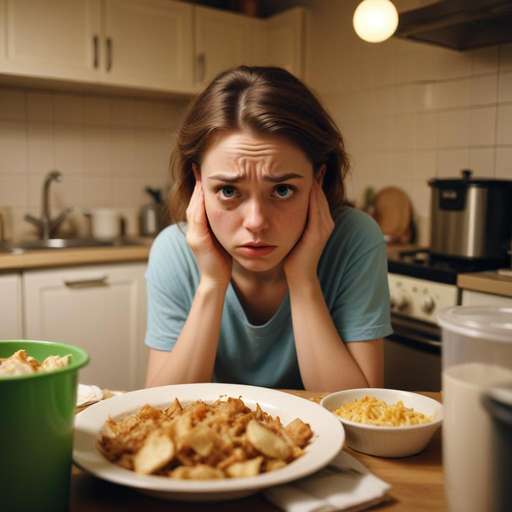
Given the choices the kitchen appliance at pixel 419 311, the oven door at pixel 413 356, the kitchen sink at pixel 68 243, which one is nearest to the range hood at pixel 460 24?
the kitchen appliance at pixel 419 311

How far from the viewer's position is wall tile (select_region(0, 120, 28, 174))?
2.79m

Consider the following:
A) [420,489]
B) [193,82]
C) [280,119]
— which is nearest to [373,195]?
[193,82]

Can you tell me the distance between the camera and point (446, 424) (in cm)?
53

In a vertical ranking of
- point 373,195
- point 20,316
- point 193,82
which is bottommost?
point 20,316

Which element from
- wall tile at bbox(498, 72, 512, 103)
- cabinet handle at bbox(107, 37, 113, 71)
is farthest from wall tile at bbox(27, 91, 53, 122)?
wall tile at bbox(498, 72, 512, 103)

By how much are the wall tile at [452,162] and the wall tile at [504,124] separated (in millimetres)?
175

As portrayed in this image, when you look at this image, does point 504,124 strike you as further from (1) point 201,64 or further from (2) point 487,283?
(1) point 201,64

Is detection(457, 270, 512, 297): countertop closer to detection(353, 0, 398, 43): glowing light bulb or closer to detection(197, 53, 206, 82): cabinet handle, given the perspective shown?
detection(353, 0, 398, 43): glowing light bulb

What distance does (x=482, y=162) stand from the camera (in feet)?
7.86

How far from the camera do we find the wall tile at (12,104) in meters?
2.76

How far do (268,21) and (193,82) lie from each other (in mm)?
675

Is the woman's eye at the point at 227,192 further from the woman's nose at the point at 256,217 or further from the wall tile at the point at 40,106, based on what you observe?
the wall tile at the point at 40,106

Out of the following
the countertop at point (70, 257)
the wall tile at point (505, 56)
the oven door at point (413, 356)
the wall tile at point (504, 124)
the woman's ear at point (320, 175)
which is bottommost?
the oven door at point (413, 356)

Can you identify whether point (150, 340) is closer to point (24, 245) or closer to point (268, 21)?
point (24, 245)
